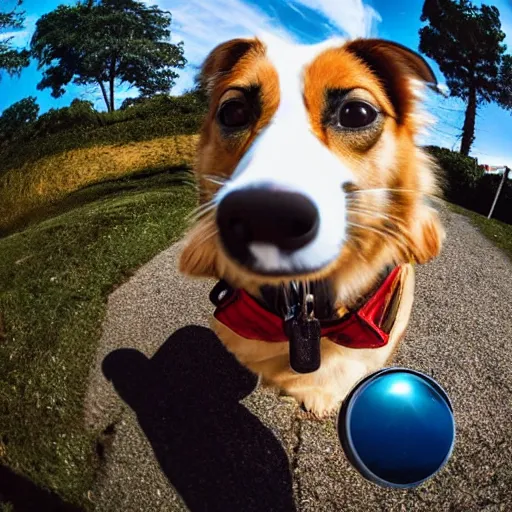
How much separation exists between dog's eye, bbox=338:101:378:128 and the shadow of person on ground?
43cm

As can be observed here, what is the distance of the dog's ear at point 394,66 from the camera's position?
0.54 m

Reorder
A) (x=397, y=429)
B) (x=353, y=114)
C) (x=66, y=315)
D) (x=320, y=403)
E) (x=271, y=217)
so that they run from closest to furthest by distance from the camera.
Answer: (x=271, y=217), (x=353, y=114), (x=397, y=429), (x=66, y=315), (x=320, y=403)

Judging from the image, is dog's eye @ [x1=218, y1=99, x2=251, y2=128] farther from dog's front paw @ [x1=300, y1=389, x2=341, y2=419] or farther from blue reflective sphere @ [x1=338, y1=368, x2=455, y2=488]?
dog's front paw @ [x1=300, y1=389, x2=341, y2=419]

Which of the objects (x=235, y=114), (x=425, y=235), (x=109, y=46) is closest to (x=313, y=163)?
(x=235, y=114)

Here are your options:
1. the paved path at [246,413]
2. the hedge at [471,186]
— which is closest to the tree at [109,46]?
the paved path at [246,413]

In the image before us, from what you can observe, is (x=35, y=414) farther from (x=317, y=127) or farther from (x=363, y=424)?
(x=317, y=127)

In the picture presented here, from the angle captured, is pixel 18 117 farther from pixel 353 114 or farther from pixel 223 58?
pixel 353 114

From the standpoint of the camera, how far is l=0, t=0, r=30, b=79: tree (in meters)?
0.76

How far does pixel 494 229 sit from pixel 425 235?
202 millimetres

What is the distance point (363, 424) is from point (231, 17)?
0.50 m

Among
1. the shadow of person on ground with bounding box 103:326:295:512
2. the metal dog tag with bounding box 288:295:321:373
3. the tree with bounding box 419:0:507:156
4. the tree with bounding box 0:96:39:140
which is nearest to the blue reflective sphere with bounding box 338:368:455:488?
the metal dog tag with bounding box 288:295:321:373

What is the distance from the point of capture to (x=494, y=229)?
2.63 ft

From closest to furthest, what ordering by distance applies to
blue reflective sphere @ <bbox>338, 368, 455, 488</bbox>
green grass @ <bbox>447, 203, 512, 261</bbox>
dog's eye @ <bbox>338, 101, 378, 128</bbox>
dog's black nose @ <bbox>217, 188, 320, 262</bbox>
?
dog's black nose @ <bbox>217, 188, 320, 262</bbox> < dog's eye @ <bbox>338, 101, 378, 128</bbox> < blue reflective sphere @ <bbox>338, 368, 455, 488</bbox> < green grass @ <bbox>447, 203, 512, 261</bbox>

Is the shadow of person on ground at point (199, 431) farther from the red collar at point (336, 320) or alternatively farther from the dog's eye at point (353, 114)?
the dog's eye at point (353, 114)
